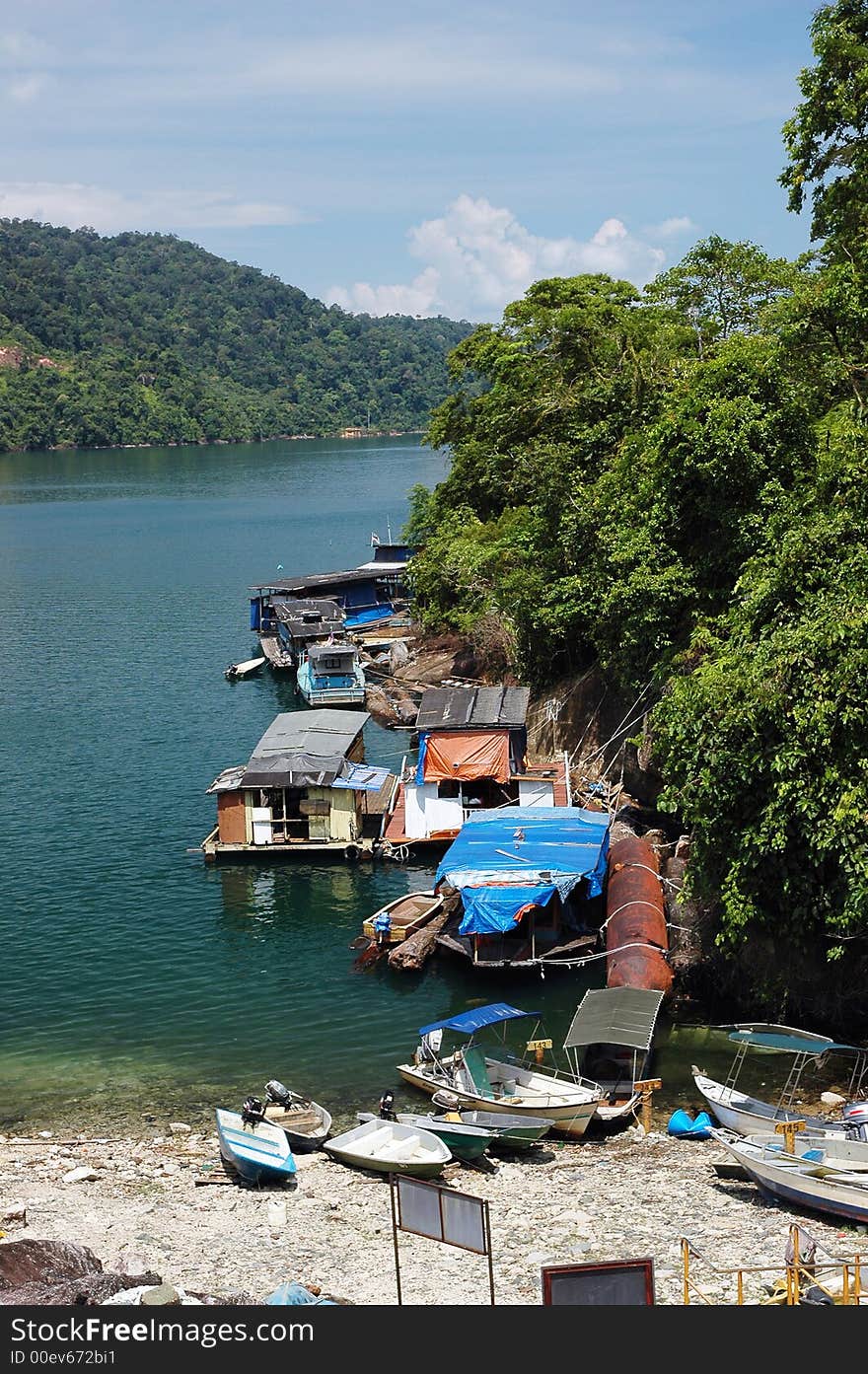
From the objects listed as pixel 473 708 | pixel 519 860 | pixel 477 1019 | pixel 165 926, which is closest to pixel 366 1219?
pixel 477 1019

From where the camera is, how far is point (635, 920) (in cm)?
3359

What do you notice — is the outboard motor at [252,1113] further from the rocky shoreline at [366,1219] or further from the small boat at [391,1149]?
the small boat at [391,1149]

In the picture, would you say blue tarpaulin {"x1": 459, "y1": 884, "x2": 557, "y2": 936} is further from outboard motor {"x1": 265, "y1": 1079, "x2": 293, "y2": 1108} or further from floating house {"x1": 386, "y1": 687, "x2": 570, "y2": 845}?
floating house {"x1": 386, "y1": 687, "x2": 570, "y2": 845}

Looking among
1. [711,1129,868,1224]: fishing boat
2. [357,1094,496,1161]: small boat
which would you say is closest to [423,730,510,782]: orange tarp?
[357,1094,496,1161]: small boat

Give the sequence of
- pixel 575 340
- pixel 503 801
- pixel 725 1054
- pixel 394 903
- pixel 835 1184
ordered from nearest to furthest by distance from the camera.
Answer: pixel 835 1184, pixel 725 1054, pixel 394 903, pixel 503 801, pixel 575 340

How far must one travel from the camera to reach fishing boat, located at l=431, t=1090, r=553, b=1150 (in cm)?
2589

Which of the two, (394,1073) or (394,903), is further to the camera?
(394,903)

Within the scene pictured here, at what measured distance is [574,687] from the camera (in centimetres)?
5019

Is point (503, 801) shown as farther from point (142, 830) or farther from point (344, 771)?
point (142, 830)

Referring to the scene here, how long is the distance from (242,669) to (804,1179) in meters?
54.4

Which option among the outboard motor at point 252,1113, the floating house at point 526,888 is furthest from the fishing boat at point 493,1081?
the outboard motor at point 252,1113

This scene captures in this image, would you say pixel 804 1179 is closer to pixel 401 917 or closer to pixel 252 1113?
pixel 252 1113

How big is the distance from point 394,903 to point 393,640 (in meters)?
41.3

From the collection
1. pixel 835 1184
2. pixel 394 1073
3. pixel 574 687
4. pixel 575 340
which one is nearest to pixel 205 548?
pixel 575 340
